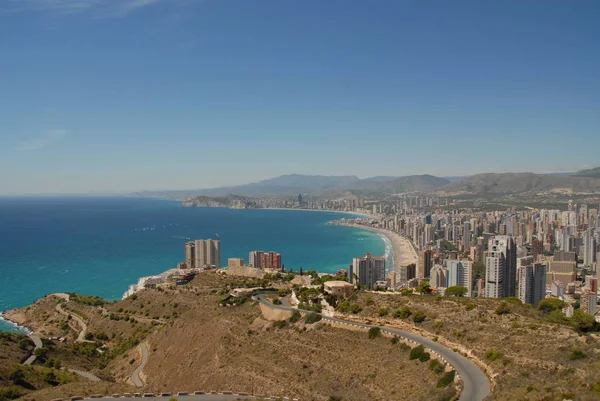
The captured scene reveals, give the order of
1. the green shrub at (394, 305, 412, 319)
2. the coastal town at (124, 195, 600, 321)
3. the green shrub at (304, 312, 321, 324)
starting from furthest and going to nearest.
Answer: the coastal town at (124, 195, 600, 321) < the green shrub at (304, 312, 321, 324) < the green shrub at (394, 305, 412, 319)

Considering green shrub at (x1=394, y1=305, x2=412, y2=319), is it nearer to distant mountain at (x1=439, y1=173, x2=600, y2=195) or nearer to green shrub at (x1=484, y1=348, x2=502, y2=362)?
green shrub at (x1=484, y1=348, x2=502, y2=362)

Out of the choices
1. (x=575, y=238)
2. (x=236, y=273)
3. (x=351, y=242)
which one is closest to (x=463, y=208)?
(x=351, y=242)

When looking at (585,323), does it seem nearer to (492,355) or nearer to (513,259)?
(492,355)

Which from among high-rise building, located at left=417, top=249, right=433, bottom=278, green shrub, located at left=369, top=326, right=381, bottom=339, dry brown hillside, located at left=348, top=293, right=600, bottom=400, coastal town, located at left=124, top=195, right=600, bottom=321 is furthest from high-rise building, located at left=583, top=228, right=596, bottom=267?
green shrub, located at left=369, top=326, right=381, bottom=339

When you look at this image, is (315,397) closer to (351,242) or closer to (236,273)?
(236,273)

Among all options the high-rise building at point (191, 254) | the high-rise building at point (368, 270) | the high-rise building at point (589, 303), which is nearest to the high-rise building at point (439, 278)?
the high-rise building at point (368, 270)

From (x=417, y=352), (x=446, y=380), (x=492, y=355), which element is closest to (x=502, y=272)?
(x=417, y=352)
